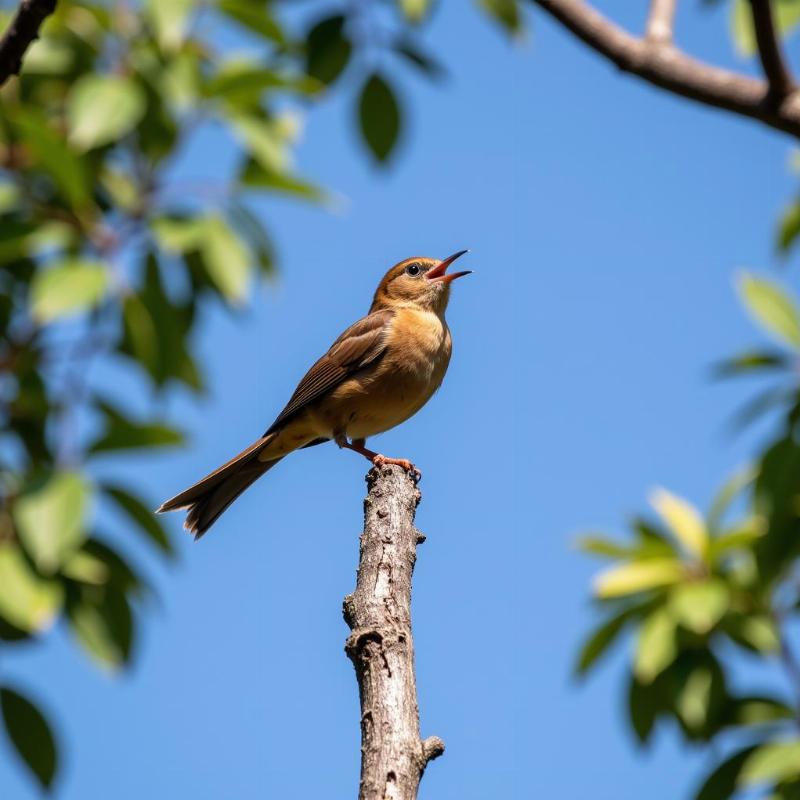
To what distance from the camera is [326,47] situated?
9.00 feet

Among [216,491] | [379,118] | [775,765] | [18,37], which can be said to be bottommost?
[775,765]

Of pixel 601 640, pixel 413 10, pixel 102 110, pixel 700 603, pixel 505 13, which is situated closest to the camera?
pixel 102 110

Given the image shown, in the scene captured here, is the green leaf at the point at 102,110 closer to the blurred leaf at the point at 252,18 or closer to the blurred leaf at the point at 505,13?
the blurred leaf at the point at 252,18

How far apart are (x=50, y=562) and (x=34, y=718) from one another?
40 centimetres

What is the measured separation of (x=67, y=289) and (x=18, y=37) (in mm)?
505

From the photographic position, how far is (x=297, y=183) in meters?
2.56

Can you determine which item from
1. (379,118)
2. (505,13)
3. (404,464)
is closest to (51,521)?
(379,118)

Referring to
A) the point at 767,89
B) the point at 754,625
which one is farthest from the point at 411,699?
the point at 767,89

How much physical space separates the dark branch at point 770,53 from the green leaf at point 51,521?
4.29 feet

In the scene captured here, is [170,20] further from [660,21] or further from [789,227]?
A: [789,227]

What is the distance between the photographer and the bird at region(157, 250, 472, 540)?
24.4ft

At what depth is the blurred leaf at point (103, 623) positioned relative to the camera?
6.80ft

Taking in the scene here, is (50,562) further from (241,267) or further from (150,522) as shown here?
(241,267)

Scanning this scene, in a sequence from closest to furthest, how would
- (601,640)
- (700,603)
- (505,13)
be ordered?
(505,13)
(700,603)
(601,640)
